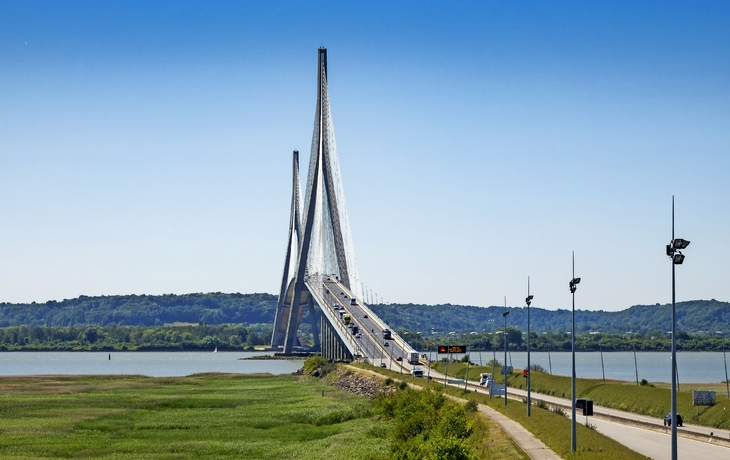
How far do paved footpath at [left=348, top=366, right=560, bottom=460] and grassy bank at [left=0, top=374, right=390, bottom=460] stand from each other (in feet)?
17.0

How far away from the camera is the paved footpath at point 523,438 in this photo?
32.6 metres

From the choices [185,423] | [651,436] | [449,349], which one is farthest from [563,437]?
[449,349]

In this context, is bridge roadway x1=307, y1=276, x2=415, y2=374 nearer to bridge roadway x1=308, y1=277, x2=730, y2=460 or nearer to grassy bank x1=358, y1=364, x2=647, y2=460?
bridge roadway x1=308, y1=277, x2=730, y2=460

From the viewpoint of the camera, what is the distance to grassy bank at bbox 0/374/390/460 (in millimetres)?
44875

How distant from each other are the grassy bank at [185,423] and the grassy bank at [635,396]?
15.0m

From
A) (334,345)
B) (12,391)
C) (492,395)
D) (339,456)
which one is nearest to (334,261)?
(334,345)

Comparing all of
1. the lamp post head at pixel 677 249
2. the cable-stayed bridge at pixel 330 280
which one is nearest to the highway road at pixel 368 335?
the cable-stayed bridge at pixel 330 280

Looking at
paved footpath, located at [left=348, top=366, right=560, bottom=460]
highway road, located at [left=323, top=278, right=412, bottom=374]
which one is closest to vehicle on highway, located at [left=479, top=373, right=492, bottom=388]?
highway road, located at [left=323, top=278, right=412, bottom=374]

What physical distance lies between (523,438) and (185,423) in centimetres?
2555

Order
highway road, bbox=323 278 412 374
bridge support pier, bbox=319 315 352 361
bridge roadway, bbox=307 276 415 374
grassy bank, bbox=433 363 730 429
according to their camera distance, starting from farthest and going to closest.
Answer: bridge support pier, bbox=319 315 352 361
bridge roadway, bbox=307 276 415 374
highway road, bbox=323 278 412 374
grassy bank, bbox=433 363 730 429

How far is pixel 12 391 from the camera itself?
81438 mm

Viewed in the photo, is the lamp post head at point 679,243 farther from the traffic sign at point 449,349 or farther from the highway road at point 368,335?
the highway road at point 368,335

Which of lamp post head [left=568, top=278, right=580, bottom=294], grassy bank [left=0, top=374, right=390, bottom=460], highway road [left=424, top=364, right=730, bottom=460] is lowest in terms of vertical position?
grassy bank [left=0, top=374, right=390, bottom=460]

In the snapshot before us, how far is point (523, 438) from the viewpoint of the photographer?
37062 millimetres
